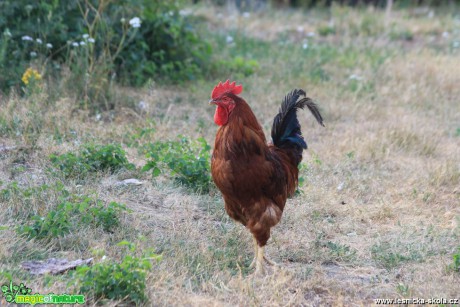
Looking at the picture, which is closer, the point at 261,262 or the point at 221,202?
the point at 261,262

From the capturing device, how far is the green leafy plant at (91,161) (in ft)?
18.6

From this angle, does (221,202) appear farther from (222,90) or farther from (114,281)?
(114,281)

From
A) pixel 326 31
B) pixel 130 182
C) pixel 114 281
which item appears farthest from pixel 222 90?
pixel 326 31

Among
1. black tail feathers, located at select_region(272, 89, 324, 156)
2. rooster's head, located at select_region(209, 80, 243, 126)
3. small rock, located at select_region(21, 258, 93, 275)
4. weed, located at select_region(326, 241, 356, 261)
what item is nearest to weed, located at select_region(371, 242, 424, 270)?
weed, located at select_region(326, 241, 356, 261)

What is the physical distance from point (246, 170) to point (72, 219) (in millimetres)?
1385

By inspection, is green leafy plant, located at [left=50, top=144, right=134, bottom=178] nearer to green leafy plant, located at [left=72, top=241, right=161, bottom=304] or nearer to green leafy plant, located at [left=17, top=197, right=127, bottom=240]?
green leafy plant, located at [left=17, top=197, right=127, bottom=240]

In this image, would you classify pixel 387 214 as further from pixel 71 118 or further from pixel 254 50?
pixel 254 50

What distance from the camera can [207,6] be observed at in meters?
13.9

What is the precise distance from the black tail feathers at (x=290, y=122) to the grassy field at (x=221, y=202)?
80 cm

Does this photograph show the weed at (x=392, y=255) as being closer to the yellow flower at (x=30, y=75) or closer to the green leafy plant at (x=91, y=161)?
the green leafy plant at (x=91, y=161)

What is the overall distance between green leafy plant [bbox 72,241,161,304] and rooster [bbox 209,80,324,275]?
912mm

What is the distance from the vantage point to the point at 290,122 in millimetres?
4938

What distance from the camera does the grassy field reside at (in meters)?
4.29

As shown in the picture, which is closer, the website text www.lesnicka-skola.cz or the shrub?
the website text www.lesnicka-skola.cz
